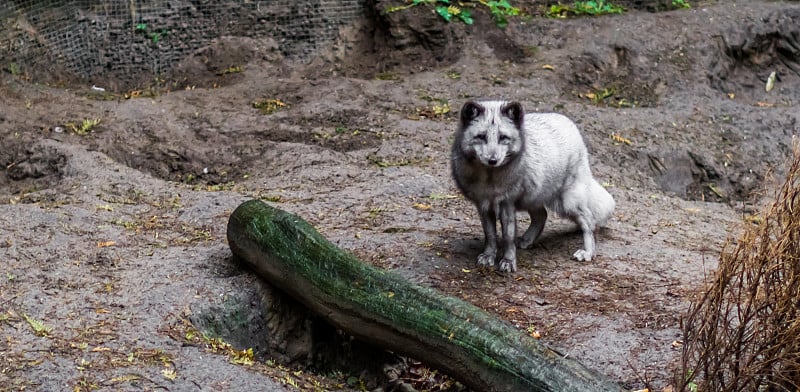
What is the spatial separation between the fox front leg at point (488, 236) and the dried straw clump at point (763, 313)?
2.52 metres

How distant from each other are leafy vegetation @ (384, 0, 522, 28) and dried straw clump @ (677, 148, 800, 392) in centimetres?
813

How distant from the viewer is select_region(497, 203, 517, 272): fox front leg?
7.15m

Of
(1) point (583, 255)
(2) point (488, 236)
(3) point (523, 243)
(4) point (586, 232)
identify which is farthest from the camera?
(3) point (523, 243)

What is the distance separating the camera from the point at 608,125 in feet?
36.0

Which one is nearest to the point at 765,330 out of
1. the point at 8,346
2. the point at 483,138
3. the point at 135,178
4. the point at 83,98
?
the point at 483,138

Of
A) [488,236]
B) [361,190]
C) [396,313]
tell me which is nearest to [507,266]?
[488,236]

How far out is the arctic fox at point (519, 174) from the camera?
6836 mm

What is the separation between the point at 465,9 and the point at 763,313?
8.60 meters

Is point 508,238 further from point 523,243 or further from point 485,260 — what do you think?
point 523,243

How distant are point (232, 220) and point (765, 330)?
3.84 m

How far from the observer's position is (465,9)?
1265 centimetres

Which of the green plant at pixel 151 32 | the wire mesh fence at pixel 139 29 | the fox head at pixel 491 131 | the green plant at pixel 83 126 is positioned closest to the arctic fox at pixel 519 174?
the fox head at pixel 491 131

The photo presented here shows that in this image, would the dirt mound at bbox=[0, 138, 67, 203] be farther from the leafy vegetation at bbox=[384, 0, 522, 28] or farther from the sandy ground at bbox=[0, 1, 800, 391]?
the leafy vegetation at bbox=[384, 0, 522, 28]

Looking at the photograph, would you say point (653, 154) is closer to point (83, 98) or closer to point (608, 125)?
point (608, 125)
